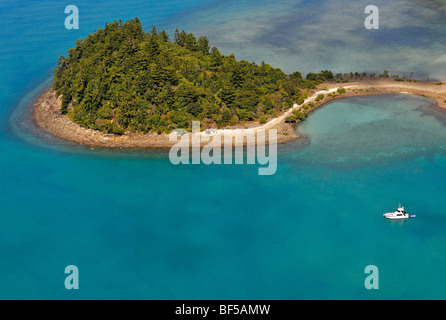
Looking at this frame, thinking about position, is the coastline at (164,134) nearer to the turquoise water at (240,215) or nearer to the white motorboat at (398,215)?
the turquoise water at (240,215)

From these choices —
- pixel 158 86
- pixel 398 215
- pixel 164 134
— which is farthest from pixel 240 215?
pixel 158 86

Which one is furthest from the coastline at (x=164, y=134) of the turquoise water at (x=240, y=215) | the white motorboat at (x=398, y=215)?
the white motorboat at (x=398, y=215)

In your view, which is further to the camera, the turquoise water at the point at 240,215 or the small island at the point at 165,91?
the small island at the point at 165,91

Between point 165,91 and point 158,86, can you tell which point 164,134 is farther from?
point 158,86

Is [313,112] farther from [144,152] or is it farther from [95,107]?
[95,107]

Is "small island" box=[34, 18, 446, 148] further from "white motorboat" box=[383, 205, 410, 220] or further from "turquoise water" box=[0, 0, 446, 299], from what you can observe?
"white motorboat" box=[383, 205, 410, 220]

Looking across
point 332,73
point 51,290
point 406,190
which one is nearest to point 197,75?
point 332,73
